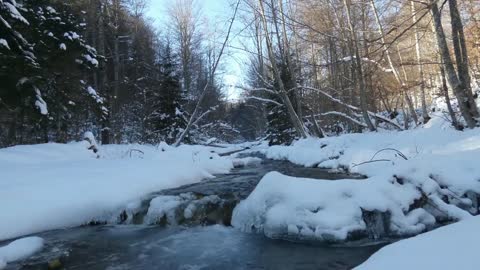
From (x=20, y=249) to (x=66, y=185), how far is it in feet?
6.53

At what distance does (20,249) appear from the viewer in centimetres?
469

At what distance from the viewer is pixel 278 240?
5.19 metres

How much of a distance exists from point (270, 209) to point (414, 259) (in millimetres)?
3017

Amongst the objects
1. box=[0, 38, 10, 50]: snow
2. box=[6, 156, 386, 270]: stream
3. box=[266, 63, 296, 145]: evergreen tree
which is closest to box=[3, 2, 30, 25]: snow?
box=[0, 38, 10, 50]: snow

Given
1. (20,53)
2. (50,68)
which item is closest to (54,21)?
(50,68)

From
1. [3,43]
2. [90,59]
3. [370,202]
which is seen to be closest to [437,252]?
[370,202]

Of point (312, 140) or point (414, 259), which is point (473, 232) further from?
point (312, 140)

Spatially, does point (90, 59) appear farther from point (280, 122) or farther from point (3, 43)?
point (280, 122)

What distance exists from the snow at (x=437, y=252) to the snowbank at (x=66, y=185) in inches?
183

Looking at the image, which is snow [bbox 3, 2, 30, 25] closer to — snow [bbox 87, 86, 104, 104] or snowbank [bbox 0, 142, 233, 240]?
snowbank [bbox 0, 142, 233, 240]

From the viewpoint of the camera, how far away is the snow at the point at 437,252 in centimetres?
239

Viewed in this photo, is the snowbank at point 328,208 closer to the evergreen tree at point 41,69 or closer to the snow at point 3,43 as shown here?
the snow at point 3,43

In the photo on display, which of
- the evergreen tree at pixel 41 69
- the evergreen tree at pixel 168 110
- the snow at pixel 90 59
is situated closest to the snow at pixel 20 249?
the evergreen tree at pixel 41 69

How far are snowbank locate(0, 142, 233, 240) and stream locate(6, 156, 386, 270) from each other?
0.96 feet
